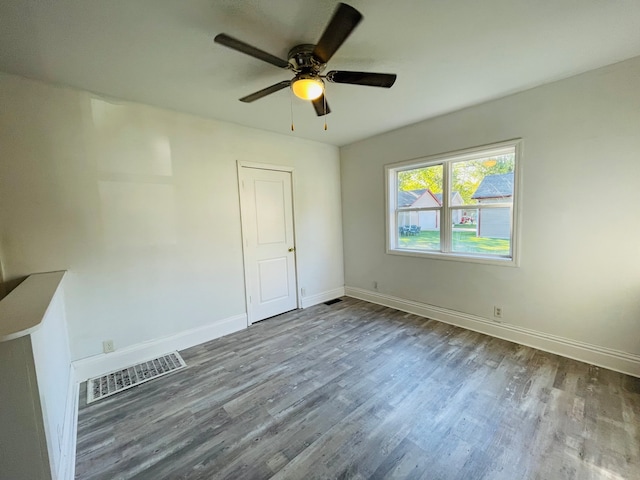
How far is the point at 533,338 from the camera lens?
271cm

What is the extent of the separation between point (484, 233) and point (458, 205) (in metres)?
0.45

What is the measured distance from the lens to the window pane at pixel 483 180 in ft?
9.37

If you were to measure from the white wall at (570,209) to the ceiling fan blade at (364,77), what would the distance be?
3.51ft

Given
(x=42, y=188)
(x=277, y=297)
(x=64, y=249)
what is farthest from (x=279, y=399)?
(x=42, y=188)

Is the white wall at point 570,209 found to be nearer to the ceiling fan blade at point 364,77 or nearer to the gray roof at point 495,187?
the gray roof at point 495,187

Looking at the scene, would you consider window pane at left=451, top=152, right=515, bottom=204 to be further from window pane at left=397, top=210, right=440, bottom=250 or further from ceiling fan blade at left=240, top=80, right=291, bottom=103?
ceiling fan blade at left=240, top=80, right=291, bottom=103

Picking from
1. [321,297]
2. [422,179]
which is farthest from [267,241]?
[422,179]

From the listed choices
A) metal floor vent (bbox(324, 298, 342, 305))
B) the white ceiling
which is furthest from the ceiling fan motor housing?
metal floor vent (bbox(324, 298, 342, 305))

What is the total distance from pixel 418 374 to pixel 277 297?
6.97 ft

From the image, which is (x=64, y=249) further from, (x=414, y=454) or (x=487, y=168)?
(x=487, y=168)

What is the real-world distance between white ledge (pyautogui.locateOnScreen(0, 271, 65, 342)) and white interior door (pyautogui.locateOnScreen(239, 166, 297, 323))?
1.87 m

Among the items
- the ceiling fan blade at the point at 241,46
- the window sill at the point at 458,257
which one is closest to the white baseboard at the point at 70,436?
the ceiling fan blade at the point at 241,46

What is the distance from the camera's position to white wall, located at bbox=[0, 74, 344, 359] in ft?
6.92

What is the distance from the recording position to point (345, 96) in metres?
2.57
